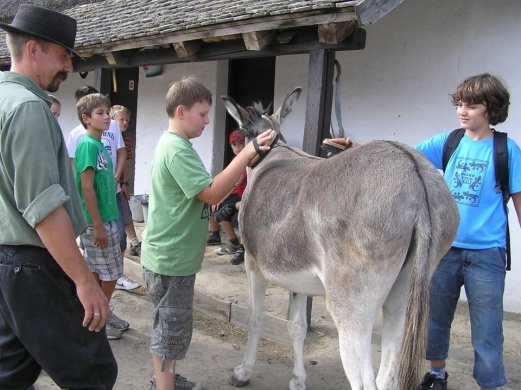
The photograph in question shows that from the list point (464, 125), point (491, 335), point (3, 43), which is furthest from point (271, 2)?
point (3, 43)

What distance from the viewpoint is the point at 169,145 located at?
261 cm

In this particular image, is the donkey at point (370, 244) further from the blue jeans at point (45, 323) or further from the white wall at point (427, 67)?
the white wall at point (427, 67)

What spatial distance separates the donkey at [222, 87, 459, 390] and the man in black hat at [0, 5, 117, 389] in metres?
1.05

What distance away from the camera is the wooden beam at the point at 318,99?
405cm

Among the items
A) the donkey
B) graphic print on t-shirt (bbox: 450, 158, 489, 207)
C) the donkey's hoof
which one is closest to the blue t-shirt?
graphic print on t-shirt (bbox: 450, 158, 489, 207)

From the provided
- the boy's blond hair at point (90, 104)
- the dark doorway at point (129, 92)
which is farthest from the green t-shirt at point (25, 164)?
the dark doorway at point (129, 92)

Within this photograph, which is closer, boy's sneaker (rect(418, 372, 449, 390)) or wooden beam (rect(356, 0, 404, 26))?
boy's sneaker (rect(418, 372, 449, 390))

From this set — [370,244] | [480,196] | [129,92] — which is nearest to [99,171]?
[370,244]

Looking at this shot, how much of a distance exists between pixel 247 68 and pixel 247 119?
4.00 meters

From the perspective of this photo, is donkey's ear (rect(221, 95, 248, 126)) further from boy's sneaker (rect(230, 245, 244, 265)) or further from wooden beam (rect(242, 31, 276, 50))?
boy's sneaker (rect(230, 245, 244, 265))

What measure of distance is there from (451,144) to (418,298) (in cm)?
121

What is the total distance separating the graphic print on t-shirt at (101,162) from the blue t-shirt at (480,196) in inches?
98.0

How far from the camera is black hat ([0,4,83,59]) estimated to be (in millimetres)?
1882

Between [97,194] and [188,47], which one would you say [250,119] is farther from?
[188,47]
